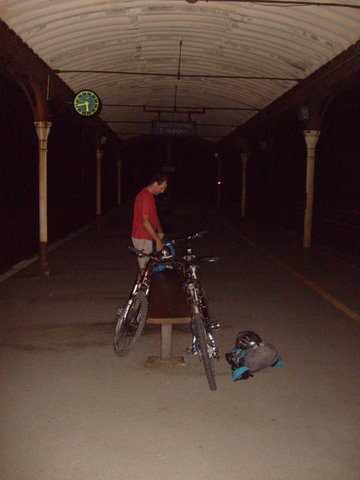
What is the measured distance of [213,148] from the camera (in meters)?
33.8

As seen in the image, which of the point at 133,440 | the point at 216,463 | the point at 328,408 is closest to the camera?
the point at 216,463

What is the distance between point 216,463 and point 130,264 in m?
9.04

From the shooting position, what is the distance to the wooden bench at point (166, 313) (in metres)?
5.35

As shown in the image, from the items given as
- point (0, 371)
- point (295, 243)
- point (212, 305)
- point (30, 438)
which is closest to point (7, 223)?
point (295, 243)

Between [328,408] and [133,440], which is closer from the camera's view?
[133,440]

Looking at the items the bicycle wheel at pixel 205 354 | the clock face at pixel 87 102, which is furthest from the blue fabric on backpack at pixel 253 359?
the clock face at pixel 87 102

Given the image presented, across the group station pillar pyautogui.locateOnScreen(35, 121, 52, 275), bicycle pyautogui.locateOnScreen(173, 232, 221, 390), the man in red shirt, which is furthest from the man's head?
station pillar pyautogui.locateOnScreen(35, 121, 52, 275)

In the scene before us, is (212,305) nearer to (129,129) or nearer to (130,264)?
(130,264)

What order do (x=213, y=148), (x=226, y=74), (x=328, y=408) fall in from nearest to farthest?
(x=328, y=408) → (x=226, y=74) → (x=213, y=148)

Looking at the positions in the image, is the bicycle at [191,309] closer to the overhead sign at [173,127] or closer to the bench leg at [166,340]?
the bench leg at [166,340]

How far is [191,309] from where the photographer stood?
18.0 feet

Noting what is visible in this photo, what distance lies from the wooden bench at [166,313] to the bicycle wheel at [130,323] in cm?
11

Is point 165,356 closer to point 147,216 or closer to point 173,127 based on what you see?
point 147,216

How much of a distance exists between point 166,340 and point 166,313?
1.64 feet
